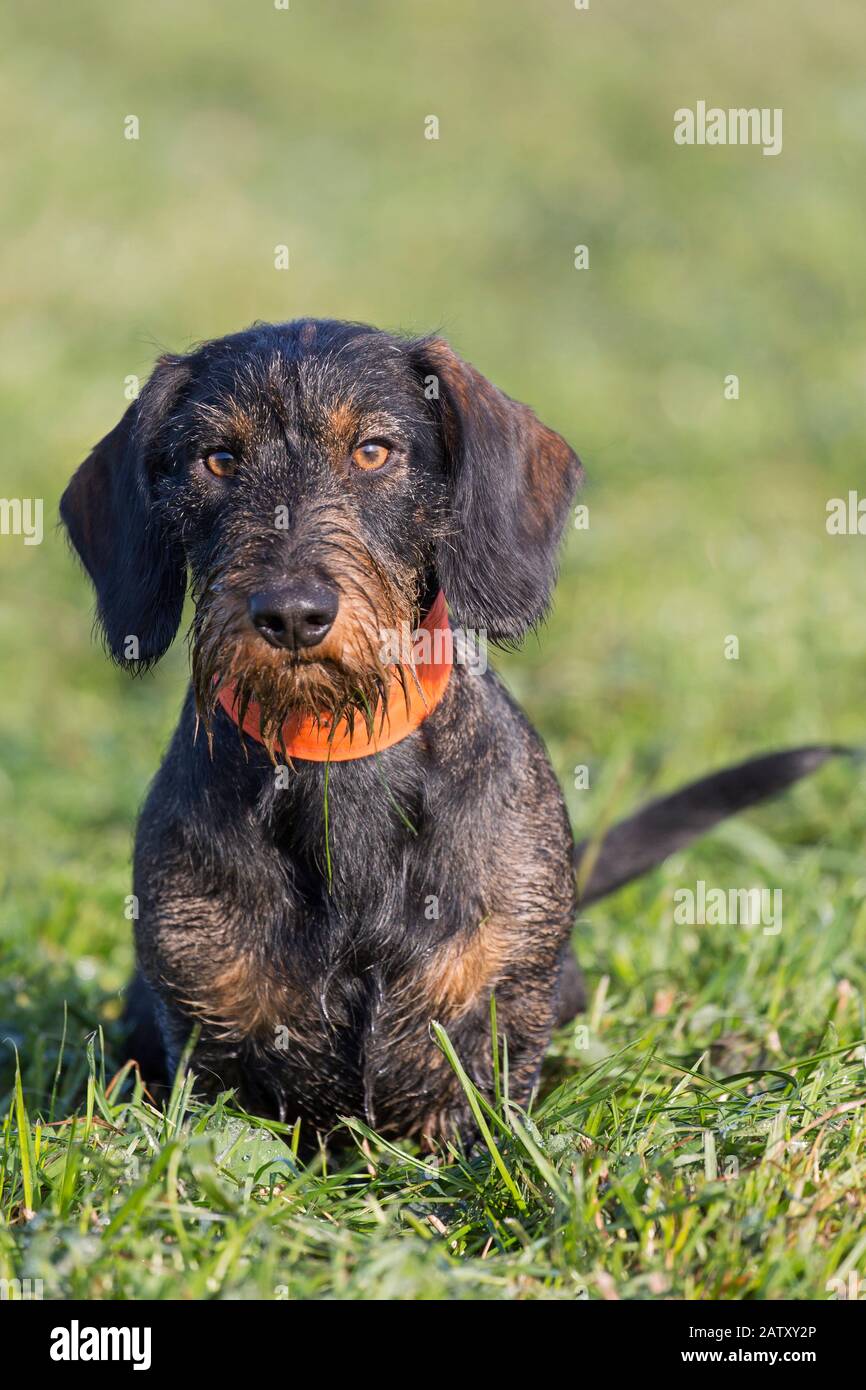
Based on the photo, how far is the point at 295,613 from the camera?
2945mm

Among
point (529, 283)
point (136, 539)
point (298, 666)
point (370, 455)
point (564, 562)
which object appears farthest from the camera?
point (529, 283)

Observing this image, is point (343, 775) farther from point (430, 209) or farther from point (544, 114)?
point (544, 114)

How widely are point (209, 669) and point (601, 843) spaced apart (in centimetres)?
195

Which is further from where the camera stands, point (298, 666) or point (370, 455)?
point (370, 455)

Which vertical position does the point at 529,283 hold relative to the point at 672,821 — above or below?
above

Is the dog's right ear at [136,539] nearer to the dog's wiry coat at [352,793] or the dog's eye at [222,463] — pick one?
the dog's wiry coat at [352,793]

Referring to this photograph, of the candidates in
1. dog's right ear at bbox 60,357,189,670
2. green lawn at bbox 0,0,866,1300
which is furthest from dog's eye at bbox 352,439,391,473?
green lawn at bbox 0,0,866,1300

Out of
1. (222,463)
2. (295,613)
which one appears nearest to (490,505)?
(222,463)

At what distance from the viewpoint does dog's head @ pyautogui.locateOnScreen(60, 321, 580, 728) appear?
3.06 m

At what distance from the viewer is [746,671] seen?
7082mm

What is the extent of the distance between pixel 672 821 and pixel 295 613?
2.10m

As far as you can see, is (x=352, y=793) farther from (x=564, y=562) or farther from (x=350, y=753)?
(x=564, y=562)

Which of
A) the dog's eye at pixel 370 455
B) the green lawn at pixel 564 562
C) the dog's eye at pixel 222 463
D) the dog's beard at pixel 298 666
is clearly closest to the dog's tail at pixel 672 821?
the green lawn at pixel 564 562
